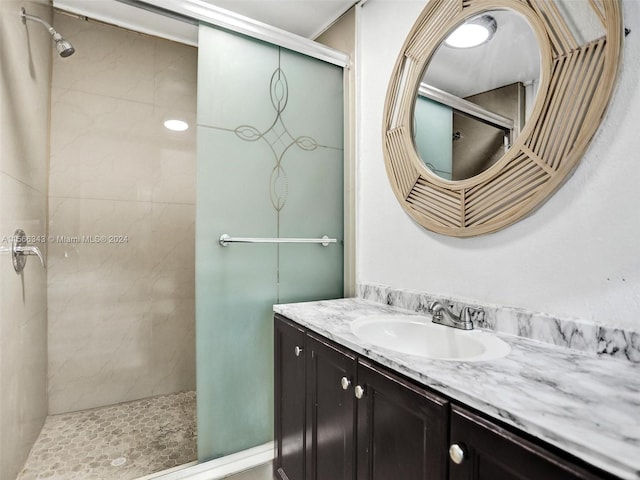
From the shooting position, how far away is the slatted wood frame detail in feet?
3.05

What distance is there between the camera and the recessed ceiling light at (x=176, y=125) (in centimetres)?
209

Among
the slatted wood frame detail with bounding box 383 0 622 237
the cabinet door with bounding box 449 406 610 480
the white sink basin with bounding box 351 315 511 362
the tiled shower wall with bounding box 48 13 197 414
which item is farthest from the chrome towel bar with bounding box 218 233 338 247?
the cabinet door with bounding box 449 406 610 480

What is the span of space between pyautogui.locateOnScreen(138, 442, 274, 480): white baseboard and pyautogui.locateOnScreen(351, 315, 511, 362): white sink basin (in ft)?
2.98

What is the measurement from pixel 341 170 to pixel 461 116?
2.51ft

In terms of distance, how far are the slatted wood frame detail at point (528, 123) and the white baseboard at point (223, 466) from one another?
1353 millimetres

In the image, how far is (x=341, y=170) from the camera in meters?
1.97

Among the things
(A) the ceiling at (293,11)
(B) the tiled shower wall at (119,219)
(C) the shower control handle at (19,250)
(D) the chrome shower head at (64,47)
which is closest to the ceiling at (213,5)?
(A) the ceiling at (293,11)

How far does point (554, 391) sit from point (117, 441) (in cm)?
198

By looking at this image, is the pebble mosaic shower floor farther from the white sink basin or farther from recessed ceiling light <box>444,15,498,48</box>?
recessed ceiling light <box>444,15,498,48</box>

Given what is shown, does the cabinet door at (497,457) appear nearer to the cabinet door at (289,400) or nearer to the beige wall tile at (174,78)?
the cabinet door at (289,400)

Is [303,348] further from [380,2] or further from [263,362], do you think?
[380,2]

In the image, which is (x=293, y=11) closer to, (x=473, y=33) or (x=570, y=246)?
(x=473, y=33)

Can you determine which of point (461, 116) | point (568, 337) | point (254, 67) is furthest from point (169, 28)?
point (568, 337)

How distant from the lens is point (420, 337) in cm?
127
